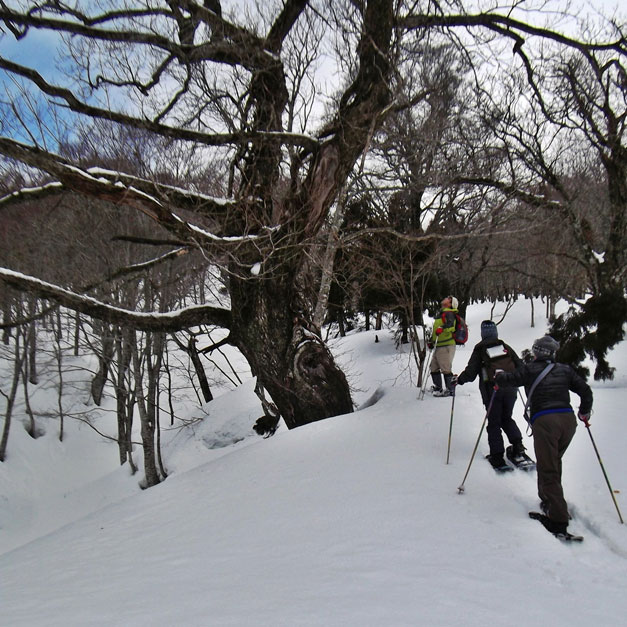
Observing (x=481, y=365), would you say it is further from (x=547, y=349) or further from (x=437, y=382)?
(x=437, y=382)

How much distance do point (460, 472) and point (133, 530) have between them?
3.59 meters

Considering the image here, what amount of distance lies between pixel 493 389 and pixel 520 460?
2.62ft

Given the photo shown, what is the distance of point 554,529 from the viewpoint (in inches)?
141

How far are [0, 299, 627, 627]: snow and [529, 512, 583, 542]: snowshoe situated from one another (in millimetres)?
100

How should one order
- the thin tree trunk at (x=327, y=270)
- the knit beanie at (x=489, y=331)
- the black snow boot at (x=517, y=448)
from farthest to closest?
the thin tree trunk at (x=327, y=270)
the knit beanie at (x=489, y=331)
the black snow boot at (x=517, y=448)

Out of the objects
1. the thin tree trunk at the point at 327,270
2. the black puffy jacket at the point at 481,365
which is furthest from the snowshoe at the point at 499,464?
the thin tree trunk at the point at 327,270

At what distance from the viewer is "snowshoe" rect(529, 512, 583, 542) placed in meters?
3.47

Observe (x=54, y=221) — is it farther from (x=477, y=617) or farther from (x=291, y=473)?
(x=477, y=617)

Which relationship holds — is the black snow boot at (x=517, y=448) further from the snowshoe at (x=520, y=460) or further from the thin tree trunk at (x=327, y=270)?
the thin tree trunk at (x=327, y=270)

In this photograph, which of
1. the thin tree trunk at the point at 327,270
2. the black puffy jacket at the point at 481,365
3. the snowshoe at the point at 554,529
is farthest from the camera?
the thin tree trunk at the point at 327,270

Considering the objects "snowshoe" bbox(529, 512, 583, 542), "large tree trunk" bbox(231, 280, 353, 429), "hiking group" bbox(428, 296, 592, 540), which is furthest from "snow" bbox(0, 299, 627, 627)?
"large tree trunk" bbox(231, 280, 353, 429)

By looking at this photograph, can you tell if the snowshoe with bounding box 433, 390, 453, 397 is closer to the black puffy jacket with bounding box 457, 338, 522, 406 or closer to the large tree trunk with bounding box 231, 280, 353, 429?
the large tree trunk with bounding box 231, 280, 353, 429

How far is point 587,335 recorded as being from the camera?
851cm

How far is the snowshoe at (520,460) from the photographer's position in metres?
4.75
